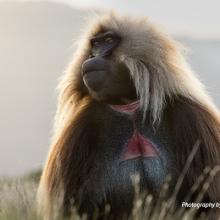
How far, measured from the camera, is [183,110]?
21.4ft

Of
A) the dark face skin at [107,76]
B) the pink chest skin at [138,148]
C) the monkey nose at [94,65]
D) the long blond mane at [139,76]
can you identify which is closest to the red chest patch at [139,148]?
the pink chest skin at [138,148]

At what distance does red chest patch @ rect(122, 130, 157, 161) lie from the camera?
652cm

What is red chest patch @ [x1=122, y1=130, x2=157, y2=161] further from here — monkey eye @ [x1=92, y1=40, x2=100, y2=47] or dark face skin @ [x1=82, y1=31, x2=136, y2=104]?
monkey eye @ [x1=92, y1=40, x2=100, y2=47]

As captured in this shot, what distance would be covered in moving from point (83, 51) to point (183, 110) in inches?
45.5

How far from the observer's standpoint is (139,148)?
6.54m

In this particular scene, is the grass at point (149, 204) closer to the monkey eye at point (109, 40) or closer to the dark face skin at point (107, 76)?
the dark face skin at point (107, 76)

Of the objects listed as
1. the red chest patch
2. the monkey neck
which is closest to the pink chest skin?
the red chest patch

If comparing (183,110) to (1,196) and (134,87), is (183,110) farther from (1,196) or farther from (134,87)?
(1,196)

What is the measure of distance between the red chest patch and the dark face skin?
1.32ft

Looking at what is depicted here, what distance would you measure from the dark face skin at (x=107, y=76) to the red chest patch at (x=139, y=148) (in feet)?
1.32

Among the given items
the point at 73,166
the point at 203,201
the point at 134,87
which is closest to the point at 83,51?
the point at 134,87

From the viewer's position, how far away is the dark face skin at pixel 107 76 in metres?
6.73

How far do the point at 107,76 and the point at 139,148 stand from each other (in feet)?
2.15

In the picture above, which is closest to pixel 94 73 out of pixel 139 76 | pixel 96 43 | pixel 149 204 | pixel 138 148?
pixel 139 76
